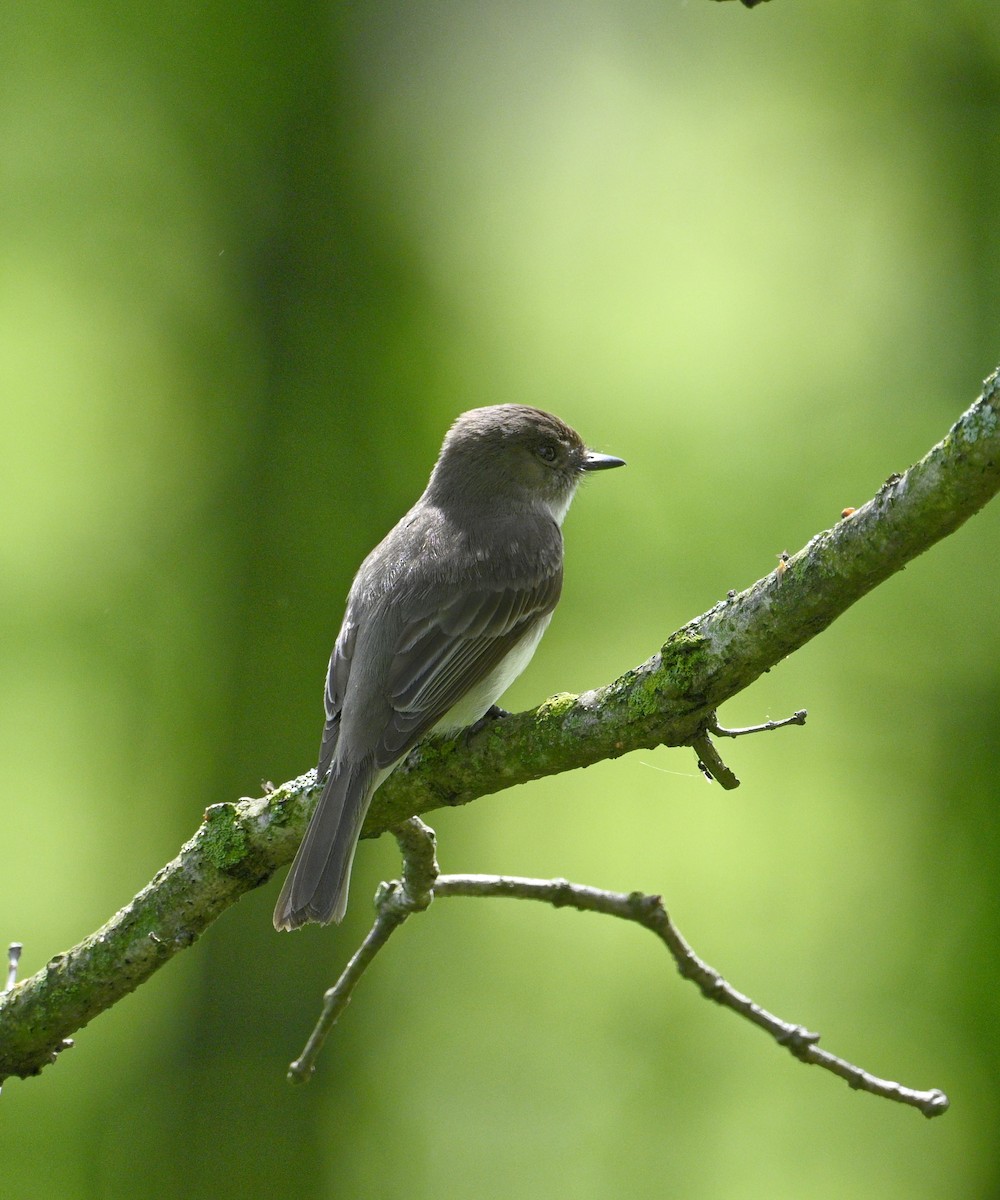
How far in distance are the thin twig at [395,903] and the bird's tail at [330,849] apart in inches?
4.5

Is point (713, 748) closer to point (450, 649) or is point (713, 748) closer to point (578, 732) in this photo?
point (578, 732)

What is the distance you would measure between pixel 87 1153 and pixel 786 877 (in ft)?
13.5

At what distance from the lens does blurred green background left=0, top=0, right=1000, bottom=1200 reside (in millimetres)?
6379

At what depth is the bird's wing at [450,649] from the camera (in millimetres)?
3238

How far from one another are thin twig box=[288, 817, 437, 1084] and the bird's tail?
0.11m

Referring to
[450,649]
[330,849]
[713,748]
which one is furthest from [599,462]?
[713,748]

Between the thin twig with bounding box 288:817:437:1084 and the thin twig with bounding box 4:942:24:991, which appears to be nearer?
the thin twig with bounding box 288:817:437:1084

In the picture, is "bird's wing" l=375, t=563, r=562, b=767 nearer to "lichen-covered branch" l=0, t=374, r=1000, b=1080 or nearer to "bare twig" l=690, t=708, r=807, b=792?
"lichen-covered branch" l=0, t=374, r=1000, b=1080

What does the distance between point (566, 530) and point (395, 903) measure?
13.0 ft

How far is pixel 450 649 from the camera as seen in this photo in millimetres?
3562

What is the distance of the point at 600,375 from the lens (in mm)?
6973

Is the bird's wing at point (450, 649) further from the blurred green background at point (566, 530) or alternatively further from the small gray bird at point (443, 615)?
the blurred green background at point (566, 530)

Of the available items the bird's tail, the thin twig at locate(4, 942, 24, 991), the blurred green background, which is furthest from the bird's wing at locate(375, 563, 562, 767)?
the blurred green background

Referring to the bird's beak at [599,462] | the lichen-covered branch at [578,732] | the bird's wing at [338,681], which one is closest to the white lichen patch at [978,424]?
the lichen-covered branch at [578,732]
